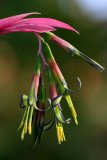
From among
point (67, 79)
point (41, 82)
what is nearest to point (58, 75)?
point (41, 82)

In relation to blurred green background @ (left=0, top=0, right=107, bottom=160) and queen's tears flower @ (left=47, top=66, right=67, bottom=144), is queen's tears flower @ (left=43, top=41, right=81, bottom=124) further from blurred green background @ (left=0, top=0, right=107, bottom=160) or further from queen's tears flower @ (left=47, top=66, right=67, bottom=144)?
blurred green background @ (left=0, top=0, right=107, bottom=160)

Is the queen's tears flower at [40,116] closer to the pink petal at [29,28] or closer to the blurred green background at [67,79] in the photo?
the pink petal at [29,28]

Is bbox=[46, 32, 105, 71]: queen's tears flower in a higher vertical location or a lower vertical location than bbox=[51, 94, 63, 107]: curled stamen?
higher

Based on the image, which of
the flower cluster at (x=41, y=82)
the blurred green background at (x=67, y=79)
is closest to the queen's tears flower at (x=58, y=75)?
the flower cluster at (x=41, y=82)

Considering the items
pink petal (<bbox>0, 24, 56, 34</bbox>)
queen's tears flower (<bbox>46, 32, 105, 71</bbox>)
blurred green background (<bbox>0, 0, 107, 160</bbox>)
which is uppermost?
blurred green background (<bbox>0, 0, 107, 160</bbox>)

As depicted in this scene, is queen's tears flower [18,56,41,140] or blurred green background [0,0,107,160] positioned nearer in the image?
queen's tears flower [18,56,41,140]

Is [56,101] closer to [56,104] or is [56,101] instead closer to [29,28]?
[56,104]

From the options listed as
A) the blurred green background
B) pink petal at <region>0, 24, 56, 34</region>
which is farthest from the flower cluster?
the blurred green background

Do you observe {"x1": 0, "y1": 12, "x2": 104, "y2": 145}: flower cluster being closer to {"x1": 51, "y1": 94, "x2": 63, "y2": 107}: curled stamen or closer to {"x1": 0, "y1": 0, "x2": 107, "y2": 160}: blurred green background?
{"x1": 51, "y1": 94, "x2": 63, "y2": 107}: curled stamen
